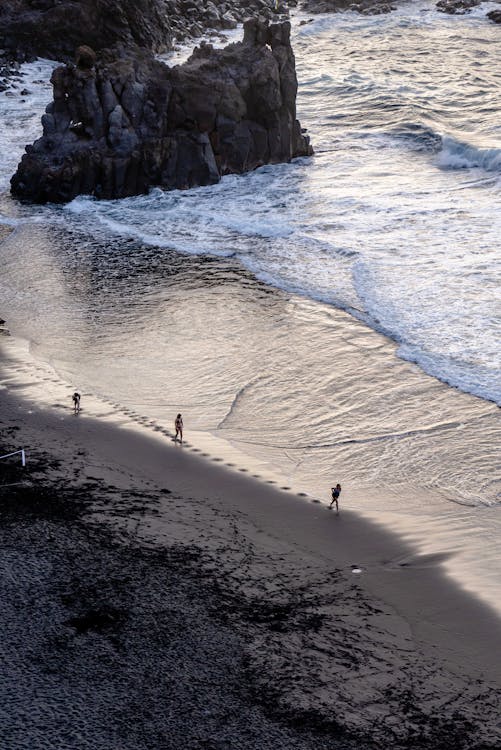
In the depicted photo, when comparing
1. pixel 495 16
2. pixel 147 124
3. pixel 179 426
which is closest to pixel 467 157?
pixel 147 124

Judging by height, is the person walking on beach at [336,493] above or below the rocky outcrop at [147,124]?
below

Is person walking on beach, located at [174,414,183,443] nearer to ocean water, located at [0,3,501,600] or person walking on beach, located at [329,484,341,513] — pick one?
ocean water, located at [0,3,501,600]

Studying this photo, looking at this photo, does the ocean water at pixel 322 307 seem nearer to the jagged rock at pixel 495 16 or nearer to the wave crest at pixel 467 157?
the wave crest at pixel 467 157

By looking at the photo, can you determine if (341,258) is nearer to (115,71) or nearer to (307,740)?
(115,71)

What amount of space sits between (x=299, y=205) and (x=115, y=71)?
40.3 feet

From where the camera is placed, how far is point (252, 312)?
32875 millimetres

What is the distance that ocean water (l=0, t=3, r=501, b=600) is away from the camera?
77.0 feet

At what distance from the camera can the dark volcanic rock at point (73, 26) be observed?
71.8 metres

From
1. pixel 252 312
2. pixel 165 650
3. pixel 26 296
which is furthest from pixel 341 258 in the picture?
pixel 165 650

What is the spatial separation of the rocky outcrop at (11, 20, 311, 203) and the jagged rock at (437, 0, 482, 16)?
4429cm

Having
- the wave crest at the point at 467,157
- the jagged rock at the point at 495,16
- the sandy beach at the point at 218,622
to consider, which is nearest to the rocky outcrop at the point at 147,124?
the wave crest at the point at 467,157

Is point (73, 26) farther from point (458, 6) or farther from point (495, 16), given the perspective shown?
point (495, 16)

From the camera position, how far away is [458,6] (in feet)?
287

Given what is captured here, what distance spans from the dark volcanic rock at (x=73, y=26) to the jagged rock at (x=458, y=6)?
29008 millimetres
